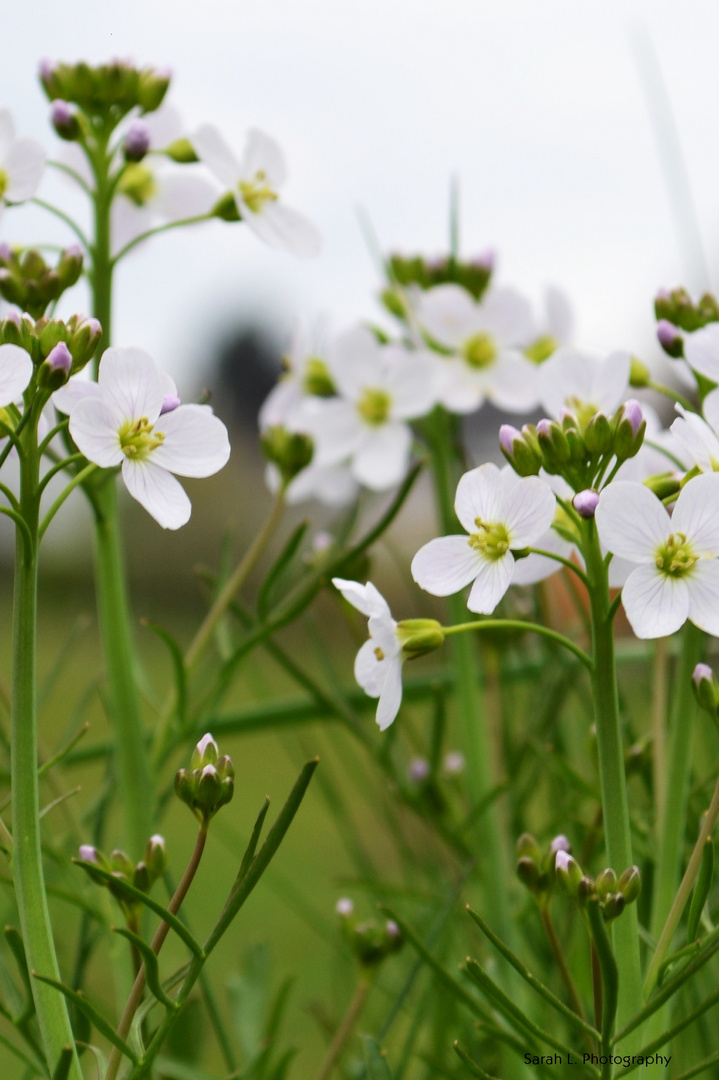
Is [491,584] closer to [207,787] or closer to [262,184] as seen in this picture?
[207,787]

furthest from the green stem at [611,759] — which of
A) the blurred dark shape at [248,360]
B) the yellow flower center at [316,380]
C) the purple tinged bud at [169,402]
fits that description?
the blurred dark shape at [248,360]

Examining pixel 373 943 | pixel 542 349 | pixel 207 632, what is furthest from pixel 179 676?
pixel 542 349

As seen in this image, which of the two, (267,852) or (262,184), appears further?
(262,184)

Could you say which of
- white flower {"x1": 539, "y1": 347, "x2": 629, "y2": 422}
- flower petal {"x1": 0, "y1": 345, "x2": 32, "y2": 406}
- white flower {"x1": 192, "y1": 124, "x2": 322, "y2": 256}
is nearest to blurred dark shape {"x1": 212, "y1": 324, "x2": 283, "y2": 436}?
white flower {"x1": 192, "y1": 124, "x2": 322, "y2": 256}

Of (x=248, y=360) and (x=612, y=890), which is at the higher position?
(x=248, y=360)

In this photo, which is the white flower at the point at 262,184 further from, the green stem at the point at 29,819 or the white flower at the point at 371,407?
the green stem at the point at 29,819

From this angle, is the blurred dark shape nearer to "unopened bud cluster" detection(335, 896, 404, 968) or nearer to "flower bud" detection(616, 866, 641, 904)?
"unopened bud cluster" detection(335, 896, 404, 968)

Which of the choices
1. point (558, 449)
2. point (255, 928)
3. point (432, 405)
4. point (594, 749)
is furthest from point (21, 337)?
point (255, 928)
